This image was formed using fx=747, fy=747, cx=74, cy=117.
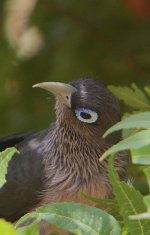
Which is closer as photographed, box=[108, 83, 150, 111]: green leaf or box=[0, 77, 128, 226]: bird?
box=[108, 83, 150, 111]: green leaf

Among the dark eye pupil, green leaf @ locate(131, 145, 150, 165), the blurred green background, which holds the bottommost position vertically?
green leaf @ locate(131, 145, 150, 165)

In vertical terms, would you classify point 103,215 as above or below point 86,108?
below

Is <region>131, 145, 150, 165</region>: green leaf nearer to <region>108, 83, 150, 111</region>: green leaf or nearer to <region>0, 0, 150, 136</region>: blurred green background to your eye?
<region>108, 83, 150, 111</region>: green leaf

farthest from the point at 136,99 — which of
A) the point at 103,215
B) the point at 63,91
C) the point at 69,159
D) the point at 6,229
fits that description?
the point at 6,229

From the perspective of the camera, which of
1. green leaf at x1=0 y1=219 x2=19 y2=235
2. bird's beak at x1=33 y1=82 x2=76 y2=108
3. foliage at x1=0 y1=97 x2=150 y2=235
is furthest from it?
bird's beak at x1=33 y1=82 x2=76 y2=108

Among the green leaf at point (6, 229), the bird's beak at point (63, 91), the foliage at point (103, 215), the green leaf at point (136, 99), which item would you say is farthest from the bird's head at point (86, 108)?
the green leaf at point (6, 229)

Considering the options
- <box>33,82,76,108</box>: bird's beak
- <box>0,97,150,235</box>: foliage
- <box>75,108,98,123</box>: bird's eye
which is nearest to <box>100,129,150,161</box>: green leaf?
<box>0,97,150,235</box>: foliage

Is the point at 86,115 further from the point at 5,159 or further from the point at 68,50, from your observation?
the point at 5,159
